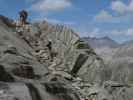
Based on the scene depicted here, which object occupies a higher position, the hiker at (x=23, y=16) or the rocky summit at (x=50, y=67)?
the hiker at (x=23, y=16)

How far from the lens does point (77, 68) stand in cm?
4388

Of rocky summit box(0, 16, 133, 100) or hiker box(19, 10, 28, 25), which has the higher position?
hiker box(19, 10, 28, 25)

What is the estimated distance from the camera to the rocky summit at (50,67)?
27.1 meters

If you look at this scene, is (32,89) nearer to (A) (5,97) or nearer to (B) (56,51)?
(A) (5,97)

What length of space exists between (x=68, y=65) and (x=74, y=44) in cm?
326

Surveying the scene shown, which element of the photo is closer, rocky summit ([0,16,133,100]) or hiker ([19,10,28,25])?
rocky summit ([0,16,133,100])

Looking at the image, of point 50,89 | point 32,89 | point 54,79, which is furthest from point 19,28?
point 32,89

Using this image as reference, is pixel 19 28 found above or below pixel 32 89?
above

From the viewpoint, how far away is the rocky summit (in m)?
27.1

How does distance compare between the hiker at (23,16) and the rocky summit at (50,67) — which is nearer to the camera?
the rocky summit at (50,67)

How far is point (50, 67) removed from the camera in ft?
125

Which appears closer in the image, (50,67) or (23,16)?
(50,67)

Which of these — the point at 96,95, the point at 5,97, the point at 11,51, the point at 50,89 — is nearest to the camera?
the point at 5,97

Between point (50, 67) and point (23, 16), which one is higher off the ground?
point (23, 16)
